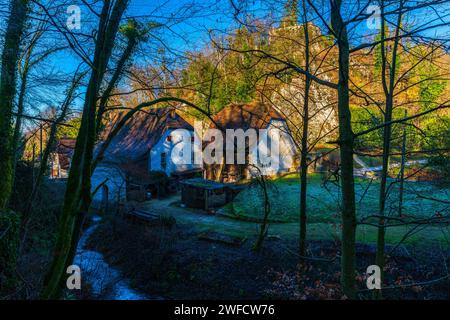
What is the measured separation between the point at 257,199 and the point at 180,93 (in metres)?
14.4

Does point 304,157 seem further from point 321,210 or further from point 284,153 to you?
point 284,153

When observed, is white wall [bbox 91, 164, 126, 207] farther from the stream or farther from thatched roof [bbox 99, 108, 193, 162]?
the stream

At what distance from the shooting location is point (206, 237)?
12016mm

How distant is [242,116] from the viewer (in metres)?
23.9

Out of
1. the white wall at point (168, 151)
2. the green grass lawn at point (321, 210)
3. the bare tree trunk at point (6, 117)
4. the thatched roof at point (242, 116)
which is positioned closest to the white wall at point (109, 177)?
the white wall at point (168, 151)

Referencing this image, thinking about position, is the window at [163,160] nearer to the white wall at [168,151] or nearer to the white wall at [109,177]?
the white wall at [168,151]

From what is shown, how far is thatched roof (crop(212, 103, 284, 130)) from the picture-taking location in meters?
23.0

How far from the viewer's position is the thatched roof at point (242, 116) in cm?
2305

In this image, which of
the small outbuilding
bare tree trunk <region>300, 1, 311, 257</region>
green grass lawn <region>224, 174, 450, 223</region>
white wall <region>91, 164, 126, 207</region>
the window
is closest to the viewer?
bare tree trunk <region>300, 1, 311, 257</region>

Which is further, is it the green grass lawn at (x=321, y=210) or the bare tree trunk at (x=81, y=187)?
the green grass lawn at (x=321, y=210)

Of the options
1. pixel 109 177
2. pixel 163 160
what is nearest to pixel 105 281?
pixel 109 177

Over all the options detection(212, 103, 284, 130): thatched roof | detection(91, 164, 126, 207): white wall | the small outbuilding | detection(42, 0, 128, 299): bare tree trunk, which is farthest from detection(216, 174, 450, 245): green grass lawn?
detection(42, 0, 128, 299): bare tree trunk
